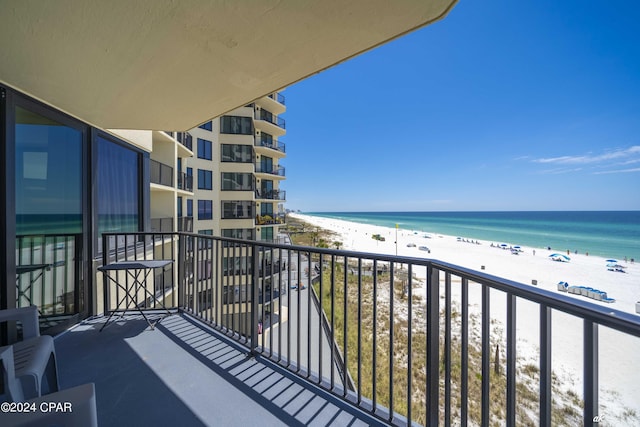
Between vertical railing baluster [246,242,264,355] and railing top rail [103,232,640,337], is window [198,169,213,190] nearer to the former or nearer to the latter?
vertical railing baluster [246,242,264,355]

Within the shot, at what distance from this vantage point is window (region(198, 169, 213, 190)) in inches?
581

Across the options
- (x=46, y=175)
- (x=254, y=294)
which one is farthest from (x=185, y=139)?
(x=254, y=294)

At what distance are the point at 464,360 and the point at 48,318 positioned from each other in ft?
12.1

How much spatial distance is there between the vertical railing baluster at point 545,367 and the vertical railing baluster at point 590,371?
0.13m

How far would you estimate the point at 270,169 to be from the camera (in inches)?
706

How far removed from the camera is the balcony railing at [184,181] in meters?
12.0

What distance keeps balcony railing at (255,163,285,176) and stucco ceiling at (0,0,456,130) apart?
1499 centimetres

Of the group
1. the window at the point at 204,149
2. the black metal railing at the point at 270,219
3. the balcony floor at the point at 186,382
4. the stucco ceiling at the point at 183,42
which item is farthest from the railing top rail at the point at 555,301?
the black metal railing at the point at 270,219

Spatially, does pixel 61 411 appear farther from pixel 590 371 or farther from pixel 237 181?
pixel 237 181

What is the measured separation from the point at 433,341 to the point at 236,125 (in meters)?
16.4

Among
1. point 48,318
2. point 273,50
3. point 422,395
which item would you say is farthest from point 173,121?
point 422,395

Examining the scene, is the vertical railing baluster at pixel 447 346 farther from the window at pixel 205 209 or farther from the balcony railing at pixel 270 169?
the balcony railing at pixel 270 169

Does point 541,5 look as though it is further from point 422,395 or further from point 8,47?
point 8,47

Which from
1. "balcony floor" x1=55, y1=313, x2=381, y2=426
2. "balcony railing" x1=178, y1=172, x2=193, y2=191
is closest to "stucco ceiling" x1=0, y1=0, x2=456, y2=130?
"balcony floor" x1=55, y1=313, x2=381, y2=426
